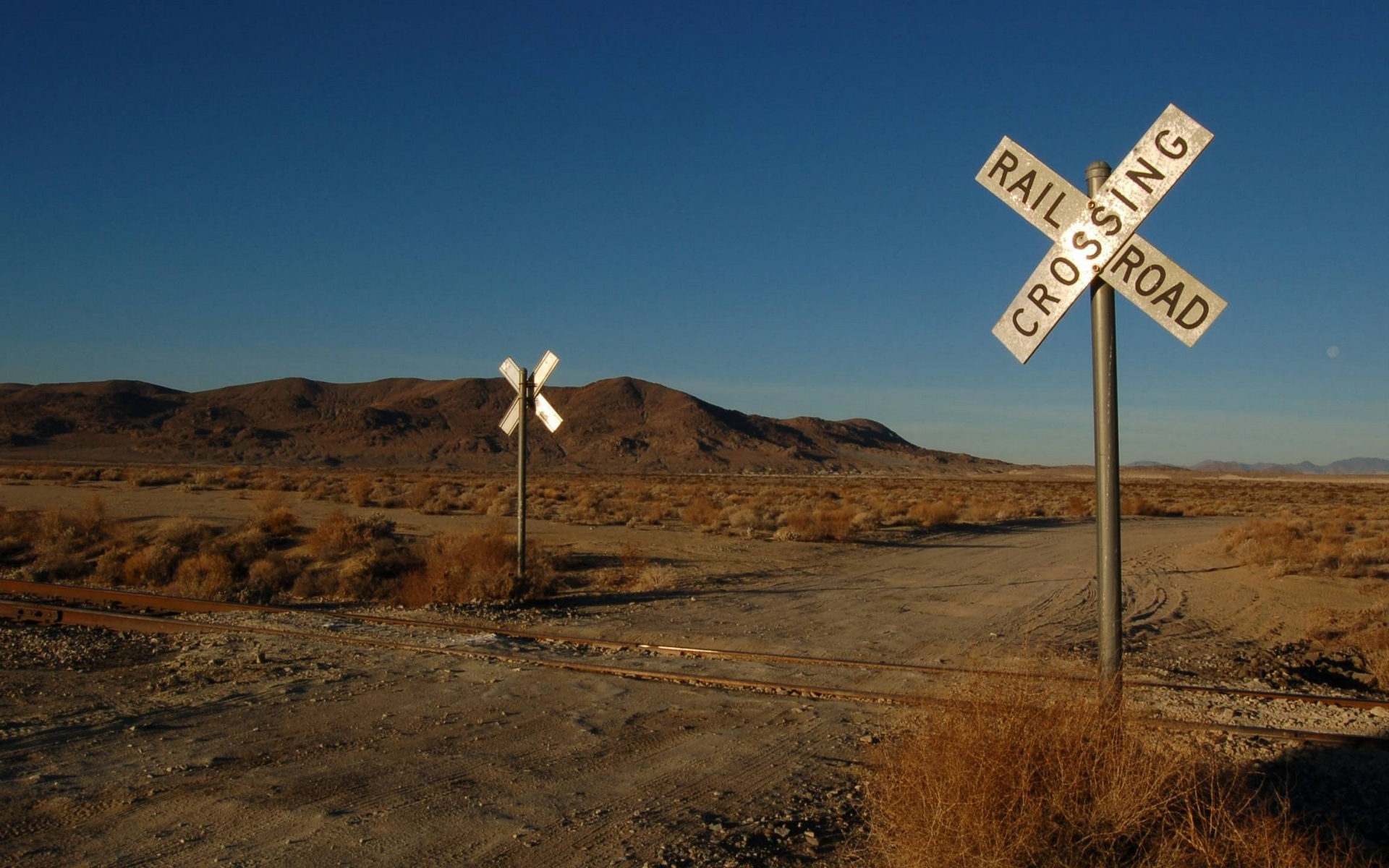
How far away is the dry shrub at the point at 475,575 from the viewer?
14.8 metres

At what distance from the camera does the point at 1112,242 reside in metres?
4.75

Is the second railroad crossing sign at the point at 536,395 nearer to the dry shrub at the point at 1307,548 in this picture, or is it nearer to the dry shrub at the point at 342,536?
the dry shrub at the point at 342,536

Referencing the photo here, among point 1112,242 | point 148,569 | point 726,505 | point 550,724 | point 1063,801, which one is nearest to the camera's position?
point 1063,801

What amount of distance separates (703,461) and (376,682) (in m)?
143

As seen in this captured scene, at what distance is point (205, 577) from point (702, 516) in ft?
A: 57.2

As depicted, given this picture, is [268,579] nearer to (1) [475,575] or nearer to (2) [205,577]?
(2) [205,577]

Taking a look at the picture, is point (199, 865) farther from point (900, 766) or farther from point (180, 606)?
point (180, 606)

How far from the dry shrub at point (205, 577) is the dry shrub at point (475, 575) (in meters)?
3.13

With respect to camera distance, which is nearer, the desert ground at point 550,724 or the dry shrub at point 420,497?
the desert ground at point 550,724

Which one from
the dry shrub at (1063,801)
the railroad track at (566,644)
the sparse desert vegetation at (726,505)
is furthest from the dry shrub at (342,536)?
the dry shrub at (1063,801)

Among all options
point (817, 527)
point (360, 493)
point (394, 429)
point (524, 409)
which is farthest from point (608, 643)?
point (394, 429)

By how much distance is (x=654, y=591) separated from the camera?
1622cm

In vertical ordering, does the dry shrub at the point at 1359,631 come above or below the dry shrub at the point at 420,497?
below

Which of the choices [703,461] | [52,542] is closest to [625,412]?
[703,461]
